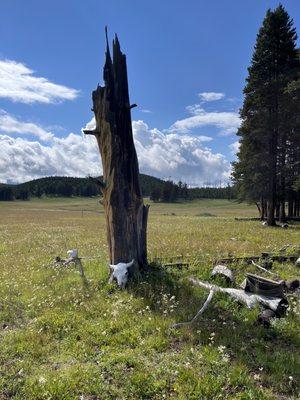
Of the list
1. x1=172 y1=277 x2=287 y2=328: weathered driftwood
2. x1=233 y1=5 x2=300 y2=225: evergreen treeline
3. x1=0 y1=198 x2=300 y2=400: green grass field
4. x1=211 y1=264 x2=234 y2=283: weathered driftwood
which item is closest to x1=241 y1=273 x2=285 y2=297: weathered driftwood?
x1=172 y1=277 x2=287 y2=328: weathered driftwood

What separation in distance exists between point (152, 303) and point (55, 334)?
7.47 ft

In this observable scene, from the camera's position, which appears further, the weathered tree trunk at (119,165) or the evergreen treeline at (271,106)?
the evergreen treeline at (271,106)

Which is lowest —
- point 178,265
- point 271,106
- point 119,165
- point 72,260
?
point 72,260

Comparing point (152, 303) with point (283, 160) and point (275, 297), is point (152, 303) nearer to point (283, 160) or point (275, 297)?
point (275, 297)

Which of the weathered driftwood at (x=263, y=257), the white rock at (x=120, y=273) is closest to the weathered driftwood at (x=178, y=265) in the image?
the weathered driftwood at (x=263, y=257)

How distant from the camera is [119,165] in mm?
10695

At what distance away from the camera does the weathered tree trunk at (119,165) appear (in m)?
10.7

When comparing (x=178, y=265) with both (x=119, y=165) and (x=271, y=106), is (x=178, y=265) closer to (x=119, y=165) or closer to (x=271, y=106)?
(x=119, y=165)

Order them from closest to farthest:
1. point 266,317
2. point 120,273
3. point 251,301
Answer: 1. point 266,317
2. point 251,301
3. point 120,273

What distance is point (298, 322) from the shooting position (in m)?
7.44

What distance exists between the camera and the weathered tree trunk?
35.0 ft

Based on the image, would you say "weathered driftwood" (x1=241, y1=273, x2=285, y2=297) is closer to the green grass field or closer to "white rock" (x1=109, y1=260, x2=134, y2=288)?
the green grass field

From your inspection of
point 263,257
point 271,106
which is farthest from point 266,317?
point 271,106

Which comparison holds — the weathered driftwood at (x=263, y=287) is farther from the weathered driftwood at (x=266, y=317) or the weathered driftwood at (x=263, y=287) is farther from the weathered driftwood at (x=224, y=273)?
the weathered driftwood at (x=224, y=273)
